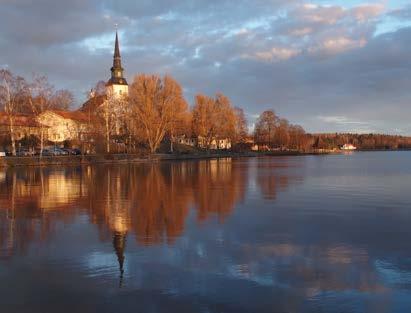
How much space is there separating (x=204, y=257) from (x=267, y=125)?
448 feet

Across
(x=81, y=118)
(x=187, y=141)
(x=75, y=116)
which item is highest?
(x=75, y=116)

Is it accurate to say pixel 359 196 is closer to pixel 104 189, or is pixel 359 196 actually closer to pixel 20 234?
pixel 104 189

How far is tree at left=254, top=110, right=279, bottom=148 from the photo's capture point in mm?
144375

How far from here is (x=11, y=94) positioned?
2334 inches

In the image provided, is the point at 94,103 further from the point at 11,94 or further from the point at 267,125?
the point at 267,125

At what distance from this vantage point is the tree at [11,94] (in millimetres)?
58312

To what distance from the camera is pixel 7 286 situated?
8.34 m

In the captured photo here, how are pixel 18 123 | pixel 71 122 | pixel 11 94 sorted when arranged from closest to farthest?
pixel 11 94
pixel 18 123
pixel 71 122

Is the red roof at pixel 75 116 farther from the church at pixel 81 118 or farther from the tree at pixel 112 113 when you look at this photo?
the tree at pixel 112 113

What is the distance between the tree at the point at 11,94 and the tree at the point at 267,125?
3727 inches

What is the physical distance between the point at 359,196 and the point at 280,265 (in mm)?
15473

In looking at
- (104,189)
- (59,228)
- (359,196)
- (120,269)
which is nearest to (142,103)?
(104,189)

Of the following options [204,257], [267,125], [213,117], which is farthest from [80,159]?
[267,125]

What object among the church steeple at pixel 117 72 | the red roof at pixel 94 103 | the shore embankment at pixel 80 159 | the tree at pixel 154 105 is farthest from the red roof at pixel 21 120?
the church steeple at pixel 117 72
